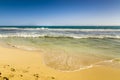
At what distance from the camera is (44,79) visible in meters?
3.45

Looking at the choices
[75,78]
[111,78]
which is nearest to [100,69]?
[111,78]

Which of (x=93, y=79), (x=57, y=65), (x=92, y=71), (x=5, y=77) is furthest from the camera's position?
(x=57, y=65)

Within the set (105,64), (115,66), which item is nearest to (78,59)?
(105,64)

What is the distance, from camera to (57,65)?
4824mm

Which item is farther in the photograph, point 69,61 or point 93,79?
point 69,61

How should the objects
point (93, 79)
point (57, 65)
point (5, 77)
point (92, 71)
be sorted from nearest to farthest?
point (5, 77), point (93, 79), point (92, 71), point (57, 65)

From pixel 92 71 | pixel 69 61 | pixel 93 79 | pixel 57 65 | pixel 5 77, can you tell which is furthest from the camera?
pixel 69 61

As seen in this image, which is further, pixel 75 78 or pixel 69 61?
pixel 69 61

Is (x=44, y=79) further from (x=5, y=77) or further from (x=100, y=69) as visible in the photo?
(x=100, y=69)

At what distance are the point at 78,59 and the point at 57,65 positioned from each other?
3.72ft

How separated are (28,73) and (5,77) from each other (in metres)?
0.64

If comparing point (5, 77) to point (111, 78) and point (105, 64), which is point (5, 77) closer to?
point (111, 78)

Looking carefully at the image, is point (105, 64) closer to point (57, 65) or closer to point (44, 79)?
point (57, 65)

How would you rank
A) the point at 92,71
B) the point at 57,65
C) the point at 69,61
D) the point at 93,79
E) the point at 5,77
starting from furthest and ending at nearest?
the point at 69,61
the point at 57,65
the point at 92,71
the point at 93,79
the point at 5,77
